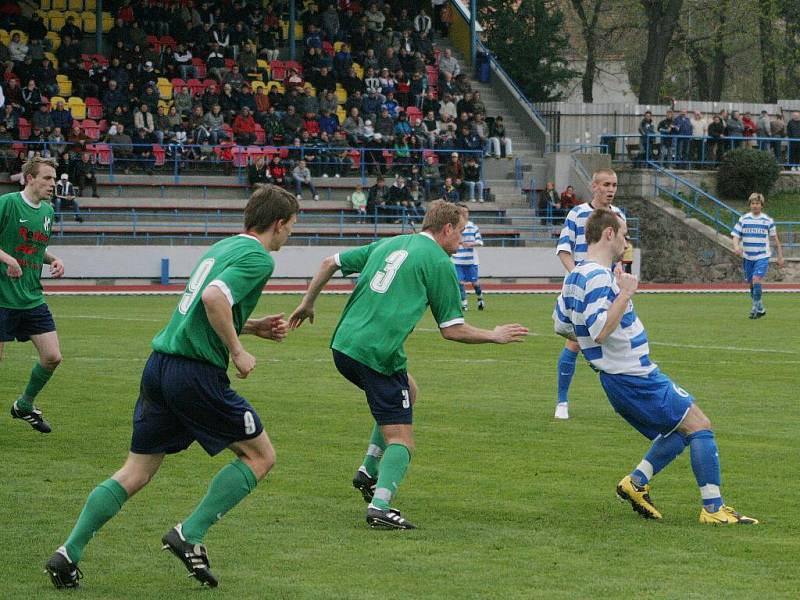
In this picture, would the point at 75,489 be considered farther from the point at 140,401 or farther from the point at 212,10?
the point at 212,10

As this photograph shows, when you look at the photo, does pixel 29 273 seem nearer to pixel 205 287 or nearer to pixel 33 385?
pixel 33 385

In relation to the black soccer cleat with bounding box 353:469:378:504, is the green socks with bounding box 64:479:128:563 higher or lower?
higher

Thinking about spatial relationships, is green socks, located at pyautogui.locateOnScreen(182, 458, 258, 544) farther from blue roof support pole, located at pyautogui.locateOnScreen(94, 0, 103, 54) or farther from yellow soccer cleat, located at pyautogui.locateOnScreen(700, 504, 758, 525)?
blue roof support pole, located at pyautogui.locateOnScreen(94, 0, 103, 54)

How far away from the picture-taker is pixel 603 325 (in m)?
8.00

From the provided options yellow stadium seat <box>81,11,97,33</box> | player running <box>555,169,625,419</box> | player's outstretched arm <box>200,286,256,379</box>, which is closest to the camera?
player's outstretched arm <box>200,286,256,379</box>

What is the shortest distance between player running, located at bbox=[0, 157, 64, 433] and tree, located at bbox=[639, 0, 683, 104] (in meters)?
42.1

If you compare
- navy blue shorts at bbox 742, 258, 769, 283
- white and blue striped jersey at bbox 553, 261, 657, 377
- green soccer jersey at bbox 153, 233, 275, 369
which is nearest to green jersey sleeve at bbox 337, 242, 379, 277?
white and blue striped jersey at bbox 553, 261, 657, 377

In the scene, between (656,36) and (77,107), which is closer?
(77,107)

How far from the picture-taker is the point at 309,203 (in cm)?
3728

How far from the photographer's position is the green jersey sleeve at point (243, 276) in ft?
21.5

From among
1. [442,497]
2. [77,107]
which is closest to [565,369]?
[442,497]

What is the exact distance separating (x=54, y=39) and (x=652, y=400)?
33732 mm

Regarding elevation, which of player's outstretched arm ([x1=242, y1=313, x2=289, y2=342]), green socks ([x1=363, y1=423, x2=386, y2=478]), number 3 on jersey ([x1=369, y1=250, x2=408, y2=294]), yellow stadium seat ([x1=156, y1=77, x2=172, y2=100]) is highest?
yellow stadium seat ([x1=156, y1=77, x2=172, y2=100])

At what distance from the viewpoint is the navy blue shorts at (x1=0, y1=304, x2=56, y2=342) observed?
11.3 meters
